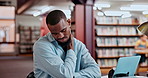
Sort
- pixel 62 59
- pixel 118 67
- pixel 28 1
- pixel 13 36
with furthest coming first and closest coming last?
pixel 13 36 < pixel 28 1 < pixel 118 67 < pixel 62 59

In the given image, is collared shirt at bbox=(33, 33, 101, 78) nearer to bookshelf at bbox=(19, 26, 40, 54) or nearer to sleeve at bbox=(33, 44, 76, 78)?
sleeve at bbox=(33, 44, 76, 78)

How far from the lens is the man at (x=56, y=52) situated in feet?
4.68

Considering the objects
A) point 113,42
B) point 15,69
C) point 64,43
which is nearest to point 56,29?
point 64,43

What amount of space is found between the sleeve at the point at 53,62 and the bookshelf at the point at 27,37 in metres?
16.2

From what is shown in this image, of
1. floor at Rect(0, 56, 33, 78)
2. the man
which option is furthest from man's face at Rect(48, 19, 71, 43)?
floor at Rect(0, 56, 33, 78)

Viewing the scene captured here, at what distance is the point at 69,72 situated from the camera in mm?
1437

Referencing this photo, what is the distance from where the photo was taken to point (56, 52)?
1522 millimetres

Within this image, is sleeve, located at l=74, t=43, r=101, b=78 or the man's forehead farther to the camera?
sleeve, located at l=74, t=43, r=101, b=78

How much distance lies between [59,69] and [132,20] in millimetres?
6769

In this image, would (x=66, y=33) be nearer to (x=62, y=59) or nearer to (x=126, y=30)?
(x=62, y=59)

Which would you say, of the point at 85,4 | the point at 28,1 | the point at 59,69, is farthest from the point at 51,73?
the point at 28,1

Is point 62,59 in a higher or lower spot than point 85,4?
lower

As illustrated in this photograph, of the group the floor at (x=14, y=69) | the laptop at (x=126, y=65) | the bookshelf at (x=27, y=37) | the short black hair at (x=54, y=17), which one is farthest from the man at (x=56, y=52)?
the bookshelf at (x=27, y=37)

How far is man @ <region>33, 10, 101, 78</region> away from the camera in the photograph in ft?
4.68
